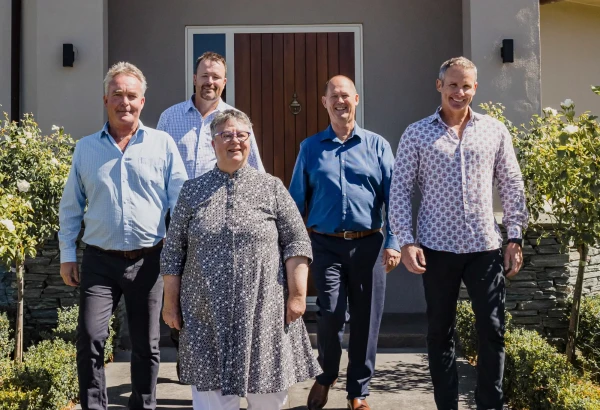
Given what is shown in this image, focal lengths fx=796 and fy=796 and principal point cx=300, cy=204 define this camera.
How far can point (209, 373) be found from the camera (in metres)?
3.63

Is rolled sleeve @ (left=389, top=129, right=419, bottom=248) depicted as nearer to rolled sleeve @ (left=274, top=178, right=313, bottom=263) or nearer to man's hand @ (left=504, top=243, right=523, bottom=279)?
man's hand @ (left=504, top=243, right=523, bottom=279)

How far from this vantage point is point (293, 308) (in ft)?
12.3

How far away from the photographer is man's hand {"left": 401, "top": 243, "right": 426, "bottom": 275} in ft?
13.9

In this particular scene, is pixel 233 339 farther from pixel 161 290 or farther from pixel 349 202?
pixel 349 202

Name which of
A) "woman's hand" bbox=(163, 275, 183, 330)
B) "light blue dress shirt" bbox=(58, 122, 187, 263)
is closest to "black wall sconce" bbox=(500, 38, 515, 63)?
"light blue dress shirt" bbox=(58, 122, 187, 263)

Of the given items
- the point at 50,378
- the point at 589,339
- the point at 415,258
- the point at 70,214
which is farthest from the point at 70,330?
the point at 589,339

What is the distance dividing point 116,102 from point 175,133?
0.83 meters

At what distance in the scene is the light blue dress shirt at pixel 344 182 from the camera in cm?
477

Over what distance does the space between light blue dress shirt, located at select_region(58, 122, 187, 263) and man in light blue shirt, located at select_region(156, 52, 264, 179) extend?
1.99 feet

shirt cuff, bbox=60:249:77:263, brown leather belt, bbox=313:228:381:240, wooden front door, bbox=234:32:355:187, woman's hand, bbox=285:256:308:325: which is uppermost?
wooden front door, bbox=234:32:355:187

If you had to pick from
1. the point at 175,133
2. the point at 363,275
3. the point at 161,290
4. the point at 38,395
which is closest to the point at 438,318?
the point at 363,275

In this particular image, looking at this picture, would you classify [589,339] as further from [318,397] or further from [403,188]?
[403,188]

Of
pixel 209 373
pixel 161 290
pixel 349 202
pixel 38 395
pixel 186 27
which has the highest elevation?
pixel 186 27

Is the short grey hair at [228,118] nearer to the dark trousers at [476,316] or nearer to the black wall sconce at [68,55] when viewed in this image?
the dark trousers at [476,316]
